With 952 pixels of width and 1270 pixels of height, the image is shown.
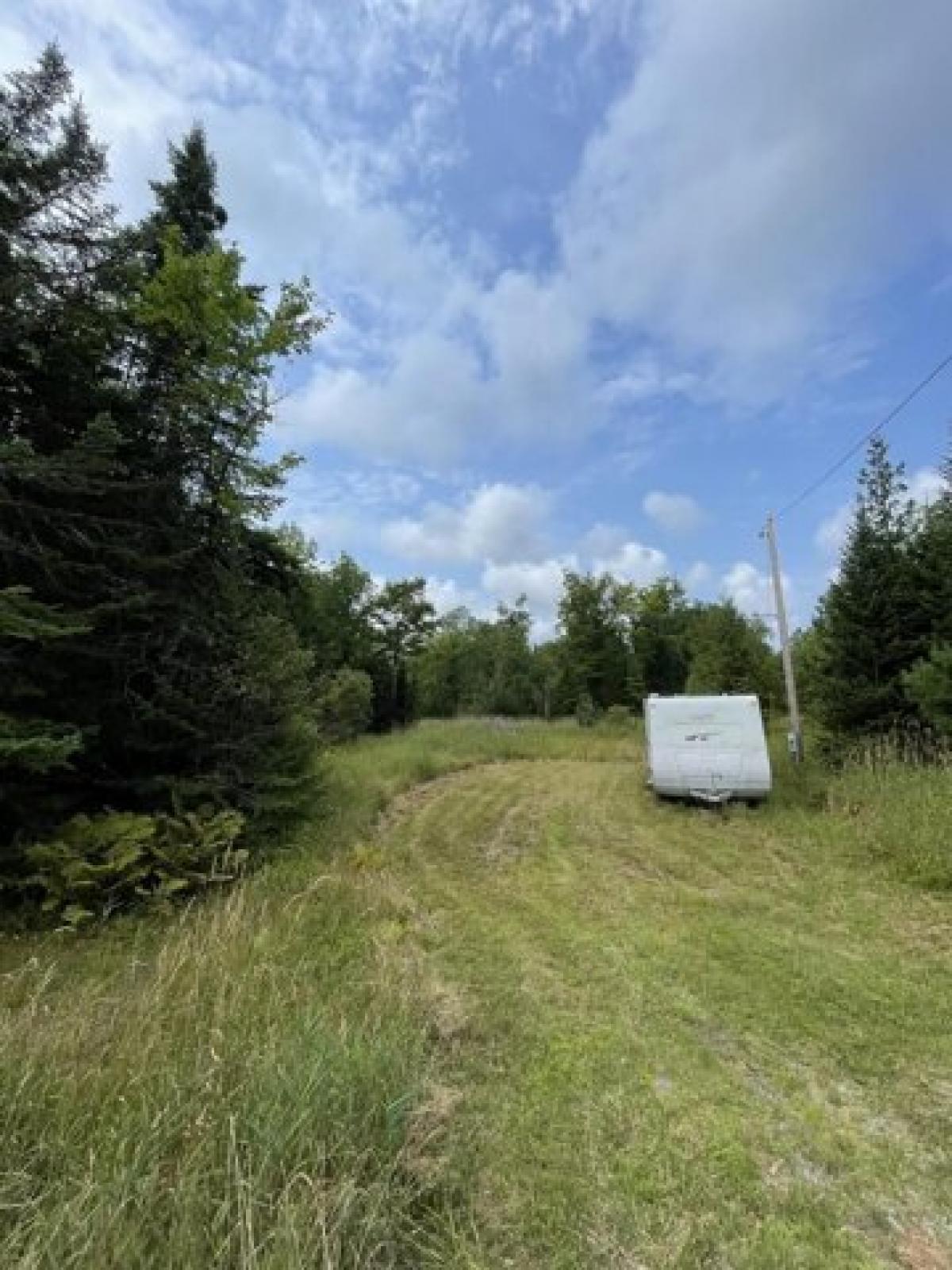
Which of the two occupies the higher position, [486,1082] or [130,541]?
[130,541]

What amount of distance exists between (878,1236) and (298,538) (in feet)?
110

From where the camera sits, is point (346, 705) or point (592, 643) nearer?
point (346, 705)

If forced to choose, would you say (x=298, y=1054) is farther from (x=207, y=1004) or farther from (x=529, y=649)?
(x=529, y=649)

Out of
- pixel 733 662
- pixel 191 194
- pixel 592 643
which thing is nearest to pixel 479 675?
pixel 592 643

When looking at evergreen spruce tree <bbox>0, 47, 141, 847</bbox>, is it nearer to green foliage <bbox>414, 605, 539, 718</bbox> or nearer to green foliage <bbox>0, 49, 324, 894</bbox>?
green foliage <bbox>0, 49, 324, 894</bbox>

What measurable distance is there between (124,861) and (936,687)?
11252mm

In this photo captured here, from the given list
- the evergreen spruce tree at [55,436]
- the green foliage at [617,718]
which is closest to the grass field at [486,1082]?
the evergreen spruce tree at [55,436]

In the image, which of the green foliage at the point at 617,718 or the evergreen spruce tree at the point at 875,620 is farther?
the green foliage at the point at 617,718

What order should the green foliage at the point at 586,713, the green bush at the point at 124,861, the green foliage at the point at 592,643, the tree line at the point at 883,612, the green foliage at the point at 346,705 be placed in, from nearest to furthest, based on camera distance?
1. the green bush at the point at 124,861
2. the tree line at the point at 883,612
3. the green foliage at the point at 346,705
4. the green foliage at the point at 586,713
5. the green foliage at the point at 592,643

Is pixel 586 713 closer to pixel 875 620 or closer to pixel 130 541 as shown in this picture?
pixel 875 620

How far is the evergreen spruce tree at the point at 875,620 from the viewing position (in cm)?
1386

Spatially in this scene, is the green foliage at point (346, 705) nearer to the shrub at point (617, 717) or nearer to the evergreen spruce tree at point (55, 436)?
the shrub at point (617, 717)

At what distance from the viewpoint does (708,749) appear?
1223cm

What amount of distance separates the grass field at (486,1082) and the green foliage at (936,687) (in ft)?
15.6
